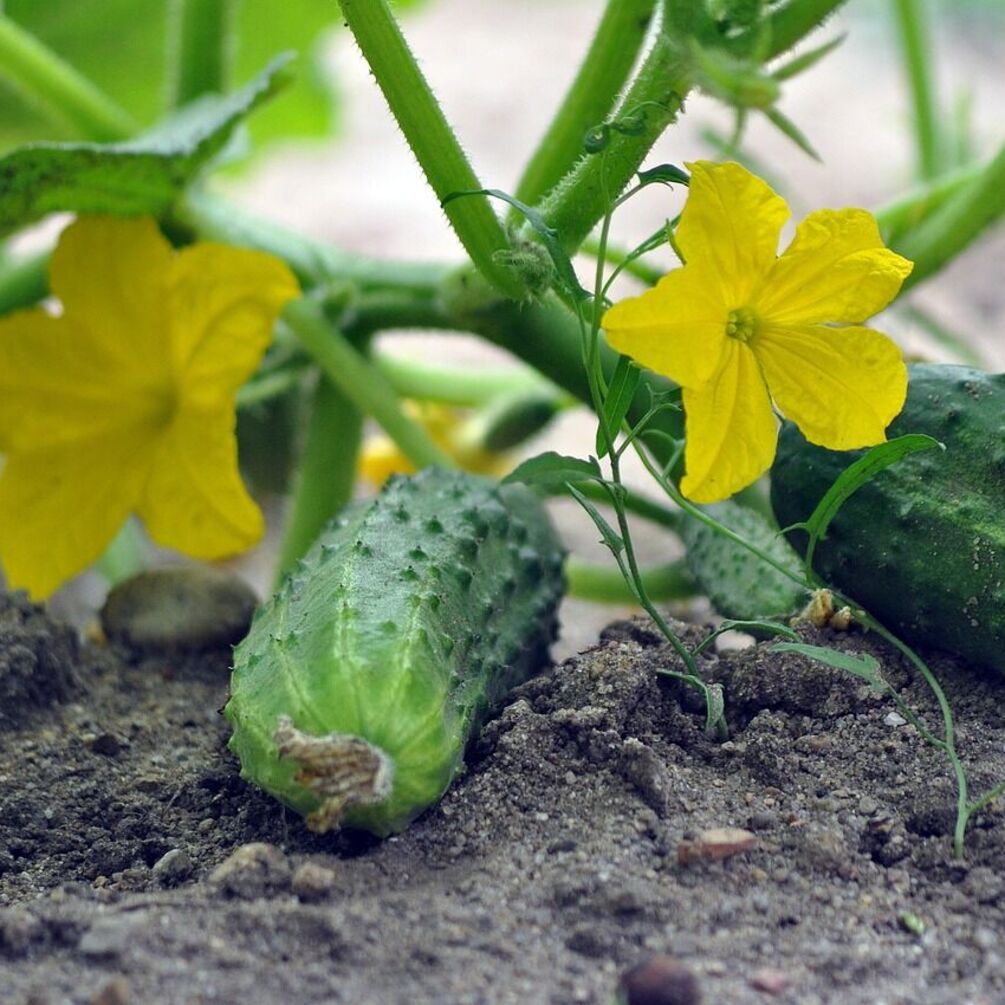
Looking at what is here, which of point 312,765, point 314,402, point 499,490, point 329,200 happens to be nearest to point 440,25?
point 329,200

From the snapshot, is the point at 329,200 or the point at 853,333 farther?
the point at 329,200

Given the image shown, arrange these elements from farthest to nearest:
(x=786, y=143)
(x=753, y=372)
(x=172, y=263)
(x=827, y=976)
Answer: (x=786, y=143)
(x=172, y=263)
(x=753, y=372)
(x=827, y=976)

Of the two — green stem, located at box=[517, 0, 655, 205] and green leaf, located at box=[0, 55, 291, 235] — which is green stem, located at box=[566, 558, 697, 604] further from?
green leaf, located at box=[0, 55, 291, 235]

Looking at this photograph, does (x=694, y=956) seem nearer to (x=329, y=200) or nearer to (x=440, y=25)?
(x=329, y=200)

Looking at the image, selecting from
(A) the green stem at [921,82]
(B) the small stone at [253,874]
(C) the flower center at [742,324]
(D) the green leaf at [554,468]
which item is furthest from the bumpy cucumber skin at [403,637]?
(A) the green stem at [921,82]

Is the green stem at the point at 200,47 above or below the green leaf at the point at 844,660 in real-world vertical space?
above

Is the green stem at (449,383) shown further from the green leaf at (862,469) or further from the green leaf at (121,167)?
the green leaf at (862,469)

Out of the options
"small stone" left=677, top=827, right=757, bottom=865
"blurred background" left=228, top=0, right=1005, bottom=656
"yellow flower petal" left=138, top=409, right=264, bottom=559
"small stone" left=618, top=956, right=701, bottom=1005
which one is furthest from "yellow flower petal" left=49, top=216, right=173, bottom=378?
"blurred background" left=228, top=0, right=1005, bottom=656
